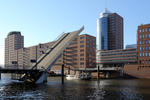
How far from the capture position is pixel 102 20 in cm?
18562

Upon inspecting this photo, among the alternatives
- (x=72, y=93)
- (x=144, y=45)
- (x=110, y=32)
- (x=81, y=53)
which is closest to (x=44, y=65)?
(x=72, y=93)

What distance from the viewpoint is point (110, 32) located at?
598 ft

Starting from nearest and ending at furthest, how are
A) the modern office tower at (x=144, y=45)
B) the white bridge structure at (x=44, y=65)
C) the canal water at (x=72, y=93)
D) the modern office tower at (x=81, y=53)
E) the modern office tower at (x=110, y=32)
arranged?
the canal water at (x=72, y=93) < the white bridge structure at (x=44, y=65) < the modern office tower at (x=144, y=45) < the modern office tower at (x=81, y=53) < the modern office tower at (x=110, y=32)

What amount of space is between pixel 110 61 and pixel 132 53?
1921cm

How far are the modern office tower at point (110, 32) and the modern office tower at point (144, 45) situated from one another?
79454mm

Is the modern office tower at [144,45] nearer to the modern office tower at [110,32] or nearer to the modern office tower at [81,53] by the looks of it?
the modern office tower at [81,53]

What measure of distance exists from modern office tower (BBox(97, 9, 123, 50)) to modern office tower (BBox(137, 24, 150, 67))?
261ft

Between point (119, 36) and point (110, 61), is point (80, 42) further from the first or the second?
point (119, 36)

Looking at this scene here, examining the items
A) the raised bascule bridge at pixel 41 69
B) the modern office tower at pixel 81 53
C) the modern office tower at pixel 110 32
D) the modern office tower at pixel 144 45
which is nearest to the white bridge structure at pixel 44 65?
the raised bascule bridge at pixel 41 69

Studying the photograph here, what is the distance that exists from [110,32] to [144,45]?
86.1 meters

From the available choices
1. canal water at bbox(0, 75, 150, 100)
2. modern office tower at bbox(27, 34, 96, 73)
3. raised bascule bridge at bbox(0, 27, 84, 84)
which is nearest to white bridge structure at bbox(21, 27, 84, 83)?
raised bascule bridge at bbox(0, 27, 84, 84)

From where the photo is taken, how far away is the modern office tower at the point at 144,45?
95688 millimetres

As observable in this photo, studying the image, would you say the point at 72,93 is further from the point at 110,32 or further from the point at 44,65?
the point at 110,32

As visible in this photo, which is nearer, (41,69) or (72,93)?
(72,93)
